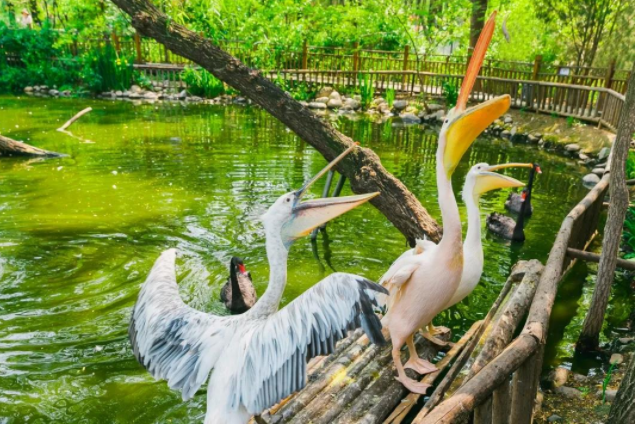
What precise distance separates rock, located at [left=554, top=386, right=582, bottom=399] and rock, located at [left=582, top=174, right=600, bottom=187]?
6.52m

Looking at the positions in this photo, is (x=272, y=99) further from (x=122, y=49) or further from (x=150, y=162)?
(x=122, y=49)

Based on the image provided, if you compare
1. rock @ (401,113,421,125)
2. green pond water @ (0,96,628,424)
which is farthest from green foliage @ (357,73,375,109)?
green pond water @ (0,96,628,424)

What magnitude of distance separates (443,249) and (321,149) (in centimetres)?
184

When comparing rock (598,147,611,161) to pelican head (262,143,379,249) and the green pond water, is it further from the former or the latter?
pelican head (262,143,379,249)

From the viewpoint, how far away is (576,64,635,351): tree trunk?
10.7ft

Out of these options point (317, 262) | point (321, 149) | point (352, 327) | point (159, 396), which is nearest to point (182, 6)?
point (321, 149)

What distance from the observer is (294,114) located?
453cm

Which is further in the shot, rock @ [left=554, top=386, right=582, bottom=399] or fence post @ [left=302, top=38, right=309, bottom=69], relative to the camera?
fence post @ [left=302, top=38, right=309, bottom=69]

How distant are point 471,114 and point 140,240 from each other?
4249 millimetres

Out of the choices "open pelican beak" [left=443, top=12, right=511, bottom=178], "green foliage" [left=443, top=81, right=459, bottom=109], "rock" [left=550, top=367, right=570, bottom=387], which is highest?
"open pelican beak" [left=443, top=12, right=511, bottom=178]

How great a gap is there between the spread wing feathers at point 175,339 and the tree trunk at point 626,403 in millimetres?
1740

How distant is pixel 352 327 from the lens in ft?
6.98

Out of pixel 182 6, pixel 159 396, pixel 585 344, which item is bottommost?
pixel 159 396

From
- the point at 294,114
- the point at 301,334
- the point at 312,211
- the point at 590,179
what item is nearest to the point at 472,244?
the point at 312,211
